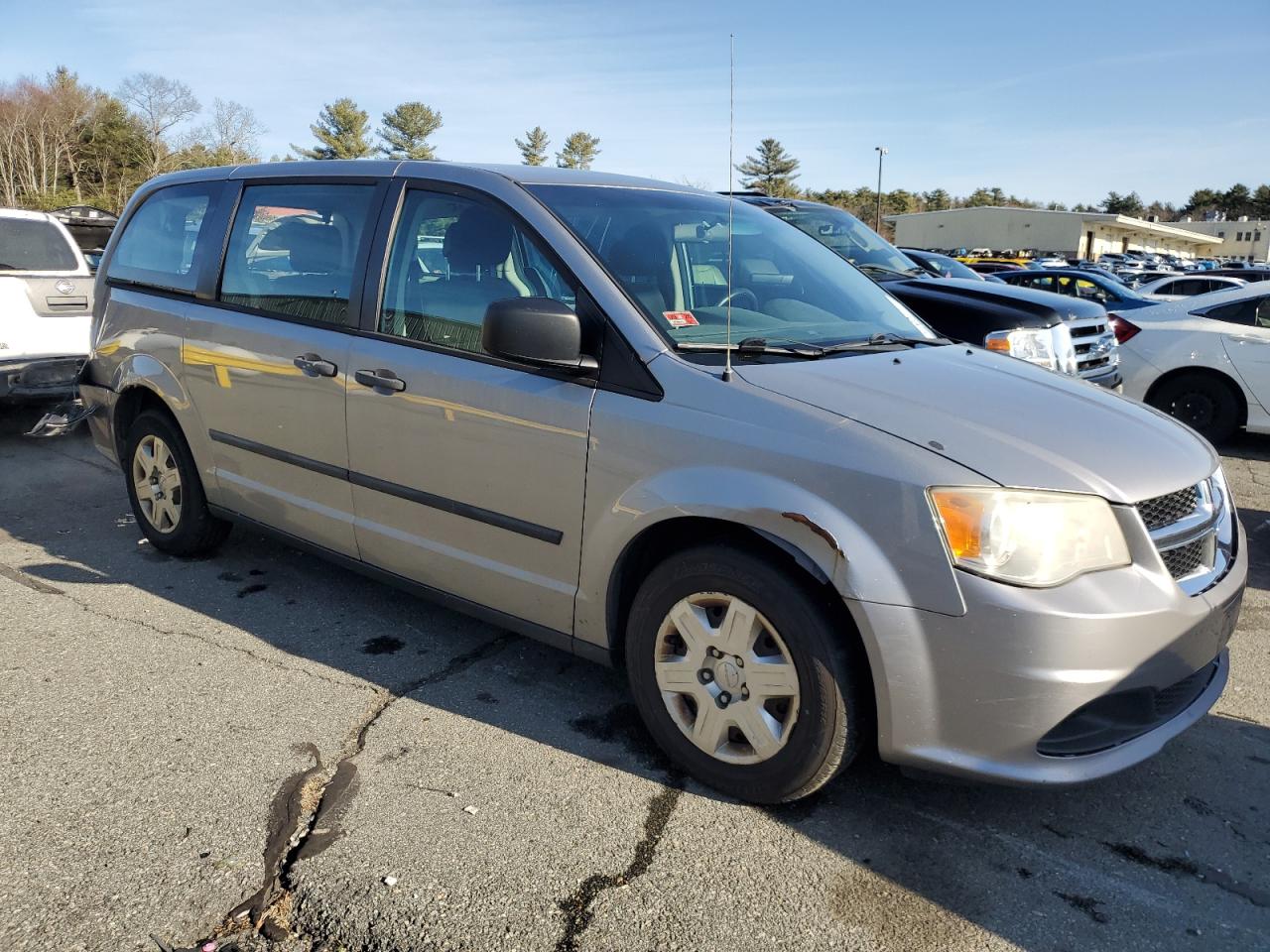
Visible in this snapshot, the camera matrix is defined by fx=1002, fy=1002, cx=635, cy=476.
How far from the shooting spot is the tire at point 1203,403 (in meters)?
8.25

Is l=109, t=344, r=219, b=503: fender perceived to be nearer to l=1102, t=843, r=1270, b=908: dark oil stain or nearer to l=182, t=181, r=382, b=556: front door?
l=182, t=181, r=382, b=556: front door

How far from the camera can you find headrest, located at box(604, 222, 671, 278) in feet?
10.6

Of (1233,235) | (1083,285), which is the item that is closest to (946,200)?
(1233,235)

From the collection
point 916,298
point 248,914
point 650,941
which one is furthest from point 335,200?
point 916,298

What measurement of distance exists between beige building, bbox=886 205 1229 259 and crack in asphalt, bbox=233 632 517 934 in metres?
84.2

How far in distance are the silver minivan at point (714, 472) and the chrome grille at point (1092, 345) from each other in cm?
357

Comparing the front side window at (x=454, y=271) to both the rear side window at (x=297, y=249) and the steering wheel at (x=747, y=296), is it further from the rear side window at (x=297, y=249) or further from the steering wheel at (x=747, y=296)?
the steering wheel at (x=747, y=296)

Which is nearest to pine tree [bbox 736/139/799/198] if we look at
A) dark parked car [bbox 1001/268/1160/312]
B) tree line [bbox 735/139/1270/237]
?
tree line [bbox 735/139/1270/237]

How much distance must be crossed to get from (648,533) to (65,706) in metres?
2.13

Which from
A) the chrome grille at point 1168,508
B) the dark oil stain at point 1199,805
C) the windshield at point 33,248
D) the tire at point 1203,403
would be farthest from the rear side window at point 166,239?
the tire at point 1203,403

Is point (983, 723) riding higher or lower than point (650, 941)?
higher

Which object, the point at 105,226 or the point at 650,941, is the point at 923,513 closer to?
the point at 650,941

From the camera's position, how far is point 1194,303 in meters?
8.62

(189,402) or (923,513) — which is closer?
(923,513)
